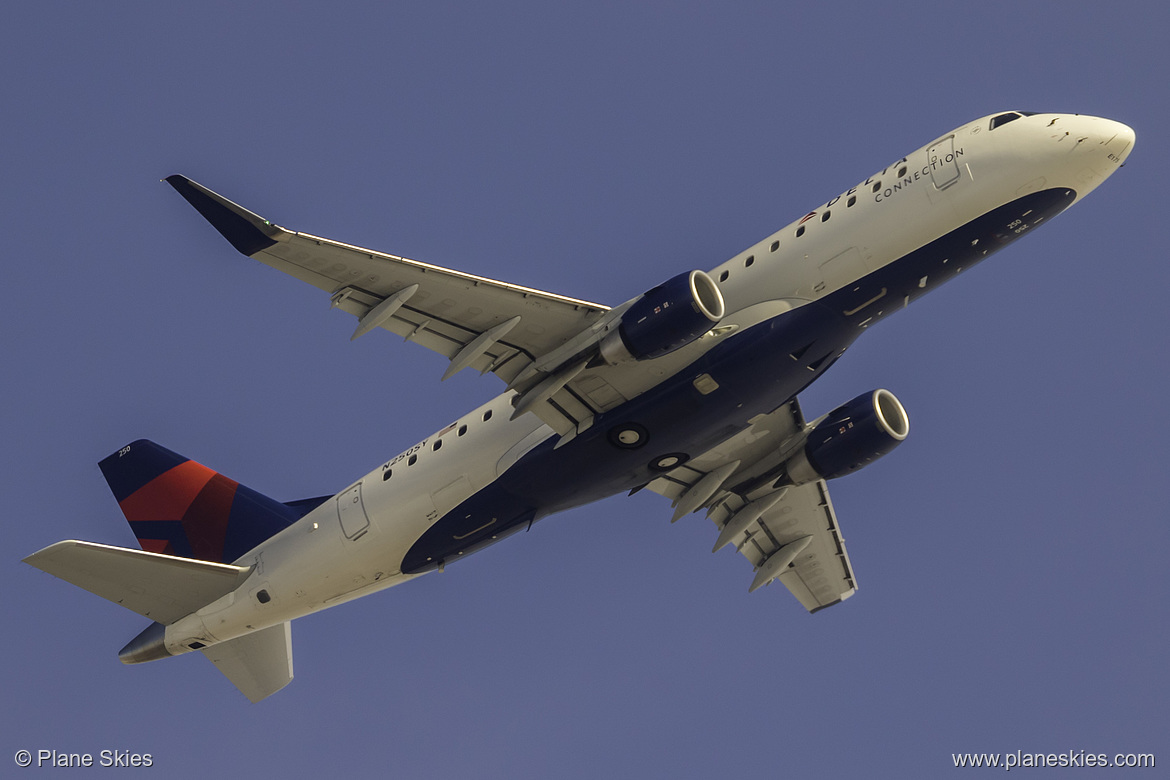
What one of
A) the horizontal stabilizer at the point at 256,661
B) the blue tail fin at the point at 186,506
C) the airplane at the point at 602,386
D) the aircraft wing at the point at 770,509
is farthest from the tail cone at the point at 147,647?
the aircraft wing at the point at 770,509

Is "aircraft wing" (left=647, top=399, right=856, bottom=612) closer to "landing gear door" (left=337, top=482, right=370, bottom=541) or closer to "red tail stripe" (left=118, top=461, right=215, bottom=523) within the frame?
"landing gear door" (left=337, top=482, right=370, bottom=541)

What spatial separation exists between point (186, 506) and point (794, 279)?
20114mm

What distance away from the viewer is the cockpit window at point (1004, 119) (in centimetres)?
2862

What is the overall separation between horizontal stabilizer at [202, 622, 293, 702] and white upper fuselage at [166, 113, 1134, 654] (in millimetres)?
3394

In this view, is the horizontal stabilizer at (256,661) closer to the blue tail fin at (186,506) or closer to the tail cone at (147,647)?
the tail cone at (147,647)

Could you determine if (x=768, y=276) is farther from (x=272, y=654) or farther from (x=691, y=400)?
(x=272, y=654)

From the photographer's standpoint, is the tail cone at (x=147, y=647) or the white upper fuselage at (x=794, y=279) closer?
the white upper fuselage at (x=794, y=279)

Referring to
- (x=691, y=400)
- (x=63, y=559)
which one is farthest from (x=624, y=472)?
(x=63, y=559)

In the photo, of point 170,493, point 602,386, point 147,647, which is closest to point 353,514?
point 147,647

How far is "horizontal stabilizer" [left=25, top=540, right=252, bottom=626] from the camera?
32375 mm

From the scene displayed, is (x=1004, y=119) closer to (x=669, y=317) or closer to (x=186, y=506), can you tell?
(x=669, y=317)

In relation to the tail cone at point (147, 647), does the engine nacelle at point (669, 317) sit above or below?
above

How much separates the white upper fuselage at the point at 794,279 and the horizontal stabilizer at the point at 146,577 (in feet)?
6.21

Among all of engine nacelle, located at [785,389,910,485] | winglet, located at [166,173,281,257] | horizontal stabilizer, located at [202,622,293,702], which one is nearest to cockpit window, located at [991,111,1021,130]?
engine nacelle, located at [785,389,910,485]
